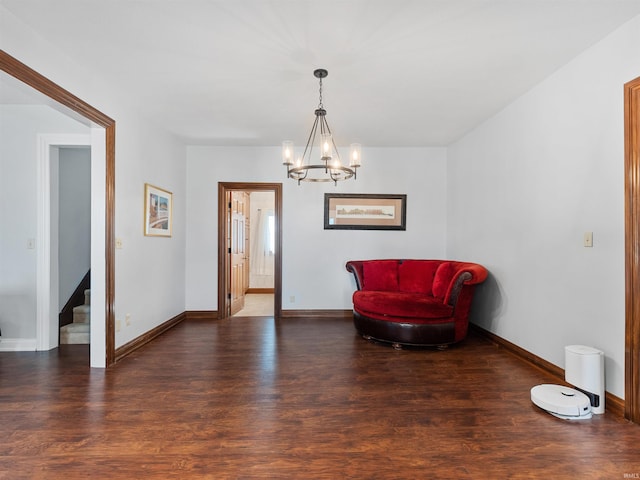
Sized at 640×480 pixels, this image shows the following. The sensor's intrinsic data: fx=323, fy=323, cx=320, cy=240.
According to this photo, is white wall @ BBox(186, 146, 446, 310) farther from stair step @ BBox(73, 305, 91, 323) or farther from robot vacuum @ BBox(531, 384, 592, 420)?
robot vacuum @ BBox(531, 384, 592, 420)

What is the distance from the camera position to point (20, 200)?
336cm

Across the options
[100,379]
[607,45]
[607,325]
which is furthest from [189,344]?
[607,45]

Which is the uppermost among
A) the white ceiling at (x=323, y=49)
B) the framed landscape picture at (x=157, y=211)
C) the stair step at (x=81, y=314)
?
the white ceiling at (x=323, y=49)

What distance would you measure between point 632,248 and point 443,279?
6.41 ft

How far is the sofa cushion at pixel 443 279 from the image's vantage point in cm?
384

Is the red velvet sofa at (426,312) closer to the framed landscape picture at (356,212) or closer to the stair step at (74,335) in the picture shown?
the framed landscape picture at (356,212)

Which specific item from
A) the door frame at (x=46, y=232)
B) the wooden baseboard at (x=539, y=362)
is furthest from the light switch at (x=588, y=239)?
the door frame at (x=46, y=232)

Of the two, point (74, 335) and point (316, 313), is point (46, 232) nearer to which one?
point (74, 335)

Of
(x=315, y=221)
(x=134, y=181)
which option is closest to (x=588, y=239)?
(x=315, y=221)

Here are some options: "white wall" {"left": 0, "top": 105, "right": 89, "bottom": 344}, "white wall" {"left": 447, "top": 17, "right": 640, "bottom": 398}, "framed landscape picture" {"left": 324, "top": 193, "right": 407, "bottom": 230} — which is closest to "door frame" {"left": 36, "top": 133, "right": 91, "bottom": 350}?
"white wall" {"left": 0, "top": 105, "right": 89, "bottom": 344}

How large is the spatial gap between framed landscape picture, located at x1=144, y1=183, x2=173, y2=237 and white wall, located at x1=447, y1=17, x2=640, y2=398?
396cm

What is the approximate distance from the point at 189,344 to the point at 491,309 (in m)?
3.50

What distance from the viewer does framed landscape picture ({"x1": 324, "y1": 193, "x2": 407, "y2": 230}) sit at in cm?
495

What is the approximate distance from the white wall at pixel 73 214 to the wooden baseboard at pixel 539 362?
503 centimetres
